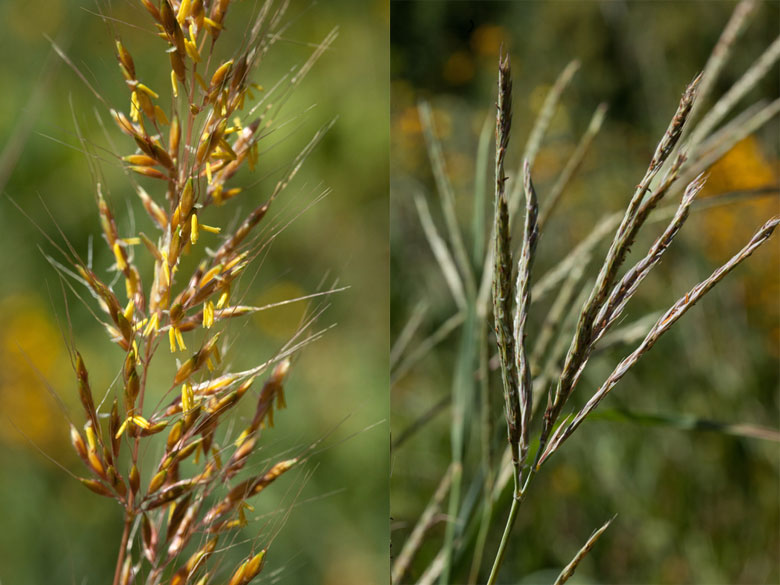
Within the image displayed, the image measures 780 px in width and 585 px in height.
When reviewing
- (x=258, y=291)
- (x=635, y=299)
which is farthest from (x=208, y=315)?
(x=635, y=299)

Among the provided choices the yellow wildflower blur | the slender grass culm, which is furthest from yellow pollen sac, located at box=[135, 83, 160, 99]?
the yellow wildflower blur

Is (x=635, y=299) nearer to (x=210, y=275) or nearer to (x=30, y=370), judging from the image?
(x=30, y=370)

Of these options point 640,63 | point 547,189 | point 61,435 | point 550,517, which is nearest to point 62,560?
point 61,435

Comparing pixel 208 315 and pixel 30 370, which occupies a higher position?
pixel 208 315

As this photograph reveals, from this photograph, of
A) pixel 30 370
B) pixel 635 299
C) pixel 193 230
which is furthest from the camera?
Answer: pixel 635 299

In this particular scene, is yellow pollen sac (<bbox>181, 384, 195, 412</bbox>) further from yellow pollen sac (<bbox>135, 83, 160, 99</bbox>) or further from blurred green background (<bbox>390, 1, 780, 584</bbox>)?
blurred green background (<bbox>390, 1, 780, 584</bbox>)

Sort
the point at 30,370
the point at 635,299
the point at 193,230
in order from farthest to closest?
the point at 635,299, the point at 30,370, the point at 193,230

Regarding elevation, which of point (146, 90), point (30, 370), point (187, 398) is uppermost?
point (146, 90)

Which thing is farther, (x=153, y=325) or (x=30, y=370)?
(x=30, y=370)

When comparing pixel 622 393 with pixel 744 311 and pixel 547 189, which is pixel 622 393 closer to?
pixel 744 311
